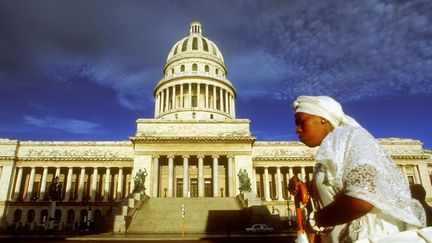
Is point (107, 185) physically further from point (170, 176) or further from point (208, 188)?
point (208, 188)

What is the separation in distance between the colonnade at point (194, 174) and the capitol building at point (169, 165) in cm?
14

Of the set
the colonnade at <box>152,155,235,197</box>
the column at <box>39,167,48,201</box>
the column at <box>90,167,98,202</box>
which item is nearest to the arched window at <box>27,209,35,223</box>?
the column at <box>39,167,48,201</box>

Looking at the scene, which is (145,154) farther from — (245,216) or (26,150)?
(26,150)

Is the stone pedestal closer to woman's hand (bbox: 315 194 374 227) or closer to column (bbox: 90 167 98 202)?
woman's hand (bbox: 315 194 374 227)

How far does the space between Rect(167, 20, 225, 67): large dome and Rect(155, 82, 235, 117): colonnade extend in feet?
25.9

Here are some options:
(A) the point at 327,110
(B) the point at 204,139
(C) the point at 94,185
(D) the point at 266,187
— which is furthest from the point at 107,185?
(A) the point at 327,110

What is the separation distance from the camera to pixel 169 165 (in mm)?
44406

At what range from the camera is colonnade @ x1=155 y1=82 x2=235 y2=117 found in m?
63.8

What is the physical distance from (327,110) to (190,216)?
29185mm

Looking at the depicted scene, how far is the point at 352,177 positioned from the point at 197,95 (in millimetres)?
62584

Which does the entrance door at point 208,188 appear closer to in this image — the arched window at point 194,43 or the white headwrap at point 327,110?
the arched window at point 194,43

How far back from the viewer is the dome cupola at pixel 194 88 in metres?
62.4

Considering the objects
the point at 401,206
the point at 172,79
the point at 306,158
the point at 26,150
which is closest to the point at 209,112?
→ the point at 172,79

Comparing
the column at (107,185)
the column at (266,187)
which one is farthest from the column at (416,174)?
the column at (107,185)
